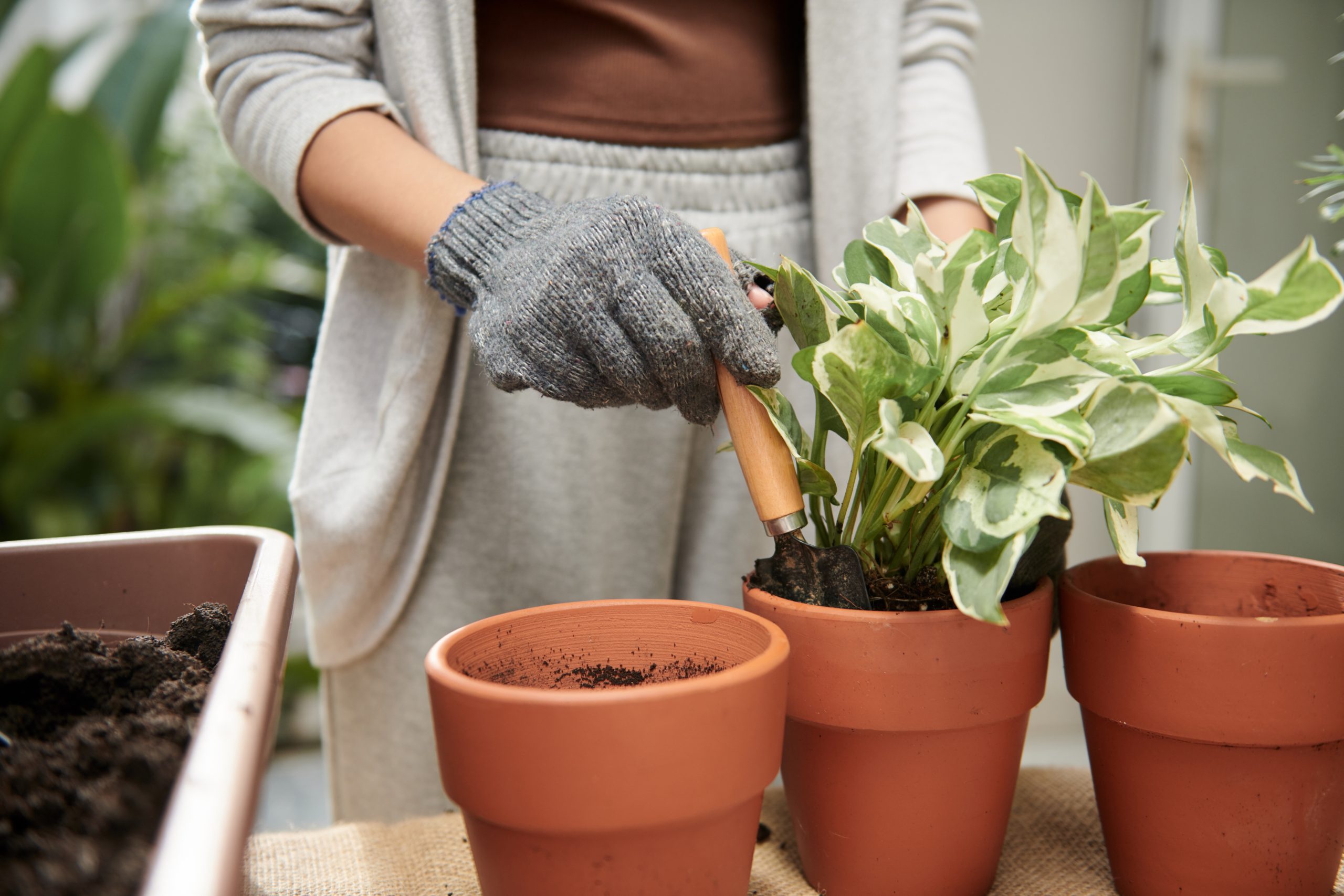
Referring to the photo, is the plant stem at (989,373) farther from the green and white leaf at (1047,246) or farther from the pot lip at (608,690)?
the pot lip at (608,690)

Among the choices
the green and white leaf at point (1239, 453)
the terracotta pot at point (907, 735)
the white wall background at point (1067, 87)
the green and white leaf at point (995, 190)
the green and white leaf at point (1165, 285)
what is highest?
the white wall background at point (1067, 87)

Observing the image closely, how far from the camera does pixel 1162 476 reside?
371 mm

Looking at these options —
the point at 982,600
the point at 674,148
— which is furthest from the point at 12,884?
the point at 674,148

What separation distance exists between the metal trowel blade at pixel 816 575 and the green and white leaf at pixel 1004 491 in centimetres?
6

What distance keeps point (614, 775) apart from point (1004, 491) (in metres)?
0.20

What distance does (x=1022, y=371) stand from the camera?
400 mm

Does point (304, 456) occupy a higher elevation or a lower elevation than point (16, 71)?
lower

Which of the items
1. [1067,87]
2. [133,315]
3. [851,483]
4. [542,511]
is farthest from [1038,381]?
[133,315]

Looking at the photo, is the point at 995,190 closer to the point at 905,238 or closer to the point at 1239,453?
the point at 905,238

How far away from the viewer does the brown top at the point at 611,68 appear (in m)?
0.73

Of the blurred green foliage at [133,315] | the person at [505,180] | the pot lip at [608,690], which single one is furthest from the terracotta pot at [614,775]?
the blurred green foliage at [133,315]

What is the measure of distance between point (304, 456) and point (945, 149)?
1.92ft

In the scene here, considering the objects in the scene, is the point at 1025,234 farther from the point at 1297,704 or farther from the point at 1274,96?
the point at 1274,96

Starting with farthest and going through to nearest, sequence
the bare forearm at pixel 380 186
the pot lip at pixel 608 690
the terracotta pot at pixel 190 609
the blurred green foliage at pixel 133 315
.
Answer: the blurred green foliage at pixel 133 315 → the bare forearm at pixel 380 186 → the pot lip at pixel 608 690 → the terracotta pot at pixel 190 609
